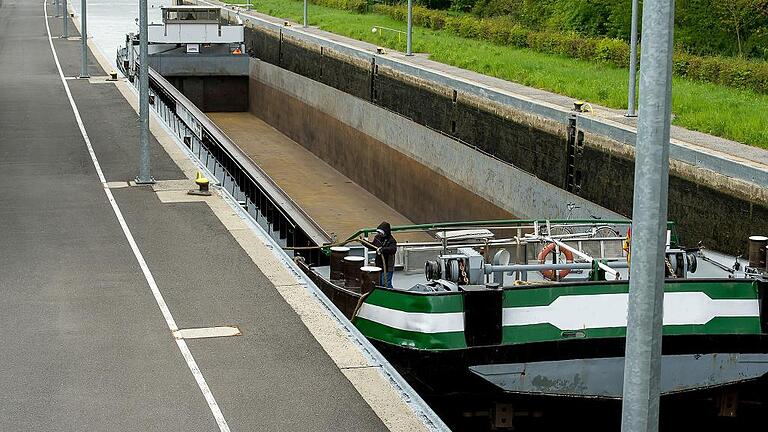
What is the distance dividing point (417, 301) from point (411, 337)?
1.34ft

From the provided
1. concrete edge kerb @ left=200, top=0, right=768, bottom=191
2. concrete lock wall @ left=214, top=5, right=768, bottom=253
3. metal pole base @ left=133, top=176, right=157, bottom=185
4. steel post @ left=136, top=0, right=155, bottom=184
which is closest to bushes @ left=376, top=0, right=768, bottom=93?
concrete edge kerb @ left=200, top=0, right=768, bottom=191

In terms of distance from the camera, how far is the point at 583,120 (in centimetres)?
2405

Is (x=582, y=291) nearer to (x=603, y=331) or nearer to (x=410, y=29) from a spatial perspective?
(x=603, y=331)

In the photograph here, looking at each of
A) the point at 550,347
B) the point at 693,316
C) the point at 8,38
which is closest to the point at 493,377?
the point at 550,347

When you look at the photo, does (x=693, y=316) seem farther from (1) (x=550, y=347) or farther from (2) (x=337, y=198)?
(2) (x=337, y=198)

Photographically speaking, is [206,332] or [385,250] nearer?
[206,332]

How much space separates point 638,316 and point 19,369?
7.34 meters

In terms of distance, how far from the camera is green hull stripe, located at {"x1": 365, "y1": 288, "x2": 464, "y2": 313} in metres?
12.8

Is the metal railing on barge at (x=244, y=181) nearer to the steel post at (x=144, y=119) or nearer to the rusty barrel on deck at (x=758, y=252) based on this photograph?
the steel post at (x=144, y=119)

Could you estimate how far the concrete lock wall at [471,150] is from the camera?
19703mm

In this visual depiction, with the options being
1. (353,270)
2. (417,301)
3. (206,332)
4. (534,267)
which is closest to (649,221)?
(417,301)

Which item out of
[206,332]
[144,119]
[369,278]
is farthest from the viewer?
[144,119]

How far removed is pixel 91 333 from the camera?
13320 millimetres

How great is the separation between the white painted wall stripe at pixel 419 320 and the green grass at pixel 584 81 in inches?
420
